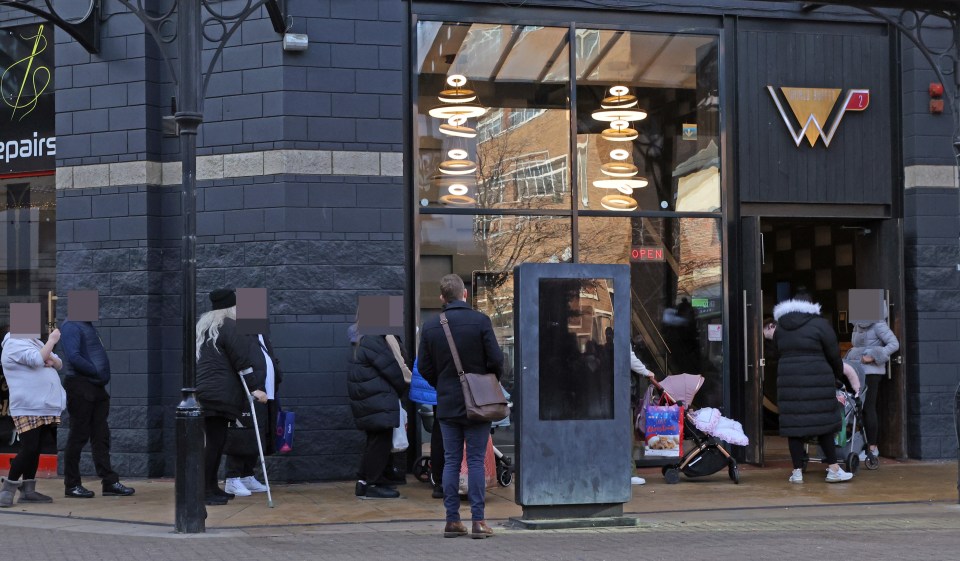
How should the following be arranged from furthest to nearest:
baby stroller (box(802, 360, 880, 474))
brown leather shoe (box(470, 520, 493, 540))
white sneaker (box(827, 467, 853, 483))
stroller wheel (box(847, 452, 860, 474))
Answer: baby stroller (box(802, 360, 880, 474)) < stroller wheel (box(847, 452, 860, 474)) < white sneaker (box(827, 467, 853, 483)) < brown leather shoe (box(470, 520, 493, 540))

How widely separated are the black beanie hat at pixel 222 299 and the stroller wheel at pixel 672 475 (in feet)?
14.7

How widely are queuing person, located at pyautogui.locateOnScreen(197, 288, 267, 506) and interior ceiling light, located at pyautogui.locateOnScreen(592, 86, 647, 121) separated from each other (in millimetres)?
4756

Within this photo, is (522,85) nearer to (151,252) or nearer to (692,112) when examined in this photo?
(692,112)

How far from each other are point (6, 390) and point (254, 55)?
4.63 meters

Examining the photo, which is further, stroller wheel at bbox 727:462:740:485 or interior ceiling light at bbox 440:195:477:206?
interior ceiling light at bbox 440:195:477:206

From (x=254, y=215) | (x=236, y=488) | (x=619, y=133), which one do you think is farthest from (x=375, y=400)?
(x=619, y=133)

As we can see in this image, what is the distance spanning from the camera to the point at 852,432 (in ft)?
41.3

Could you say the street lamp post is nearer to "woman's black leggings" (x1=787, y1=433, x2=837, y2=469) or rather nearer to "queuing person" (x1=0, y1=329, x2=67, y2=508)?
"queuing person" (x1=0, y1=329, x2=67, y2=508)

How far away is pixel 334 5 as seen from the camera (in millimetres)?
12125

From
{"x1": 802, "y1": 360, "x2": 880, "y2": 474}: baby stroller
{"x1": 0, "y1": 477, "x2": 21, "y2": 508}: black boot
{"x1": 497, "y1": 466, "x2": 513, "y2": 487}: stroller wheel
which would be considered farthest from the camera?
{"x1": 802, "y1": 360, "x2": 880, "y2": 474}: baby stroller

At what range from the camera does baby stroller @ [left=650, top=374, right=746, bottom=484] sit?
38.5 feet

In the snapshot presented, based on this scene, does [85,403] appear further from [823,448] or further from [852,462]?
[852,462]

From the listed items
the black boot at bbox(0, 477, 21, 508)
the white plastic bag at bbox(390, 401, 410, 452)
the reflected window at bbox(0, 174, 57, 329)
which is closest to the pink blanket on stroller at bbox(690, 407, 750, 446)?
the white plastic bag at bbox(390, 401, 410, 452)

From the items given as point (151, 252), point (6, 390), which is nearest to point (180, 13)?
point (151, 252)
